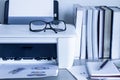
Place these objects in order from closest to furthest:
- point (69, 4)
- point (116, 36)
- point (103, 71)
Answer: point (103, 71) → point (116, 36) → point (69, 4)

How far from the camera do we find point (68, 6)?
1.30m

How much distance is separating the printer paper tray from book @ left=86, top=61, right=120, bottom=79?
14 centimetres

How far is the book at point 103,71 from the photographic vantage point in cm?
87

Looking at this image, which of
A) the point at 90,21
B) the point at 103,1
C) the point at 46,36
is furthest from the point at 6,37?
the point at 103,1

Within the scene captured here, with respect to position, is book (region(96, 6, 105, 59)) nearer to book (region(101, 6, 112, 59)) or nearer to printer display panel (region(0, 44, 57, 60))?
book (region(101, 6, 112, 59))

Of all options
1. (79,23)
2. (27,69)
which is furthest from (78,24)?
(27,69)

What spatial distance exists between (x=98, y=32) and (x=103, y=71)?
Answer: 0.82 ft

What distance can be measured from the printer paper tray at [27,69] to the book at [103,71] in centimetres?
14

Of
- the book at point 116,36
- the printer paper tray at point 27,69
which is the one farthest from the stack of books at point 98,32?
the printer paper tray at point 27,69

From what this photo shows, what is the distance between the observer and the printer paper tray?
2.78 ft

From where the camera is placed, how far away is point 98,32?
109 cm

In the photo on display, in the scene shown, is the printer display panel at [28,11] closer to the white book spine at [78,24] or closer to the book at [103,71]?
the white book spine at [78,24]

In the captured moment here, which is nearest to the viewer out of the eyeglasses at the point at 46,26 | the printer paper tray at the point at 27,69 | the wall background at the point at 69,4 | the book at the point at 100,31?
the printer paper tray at the point at 27,69

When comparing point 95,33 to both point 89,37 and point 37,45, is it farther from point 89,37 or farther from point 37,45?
point 37,45
